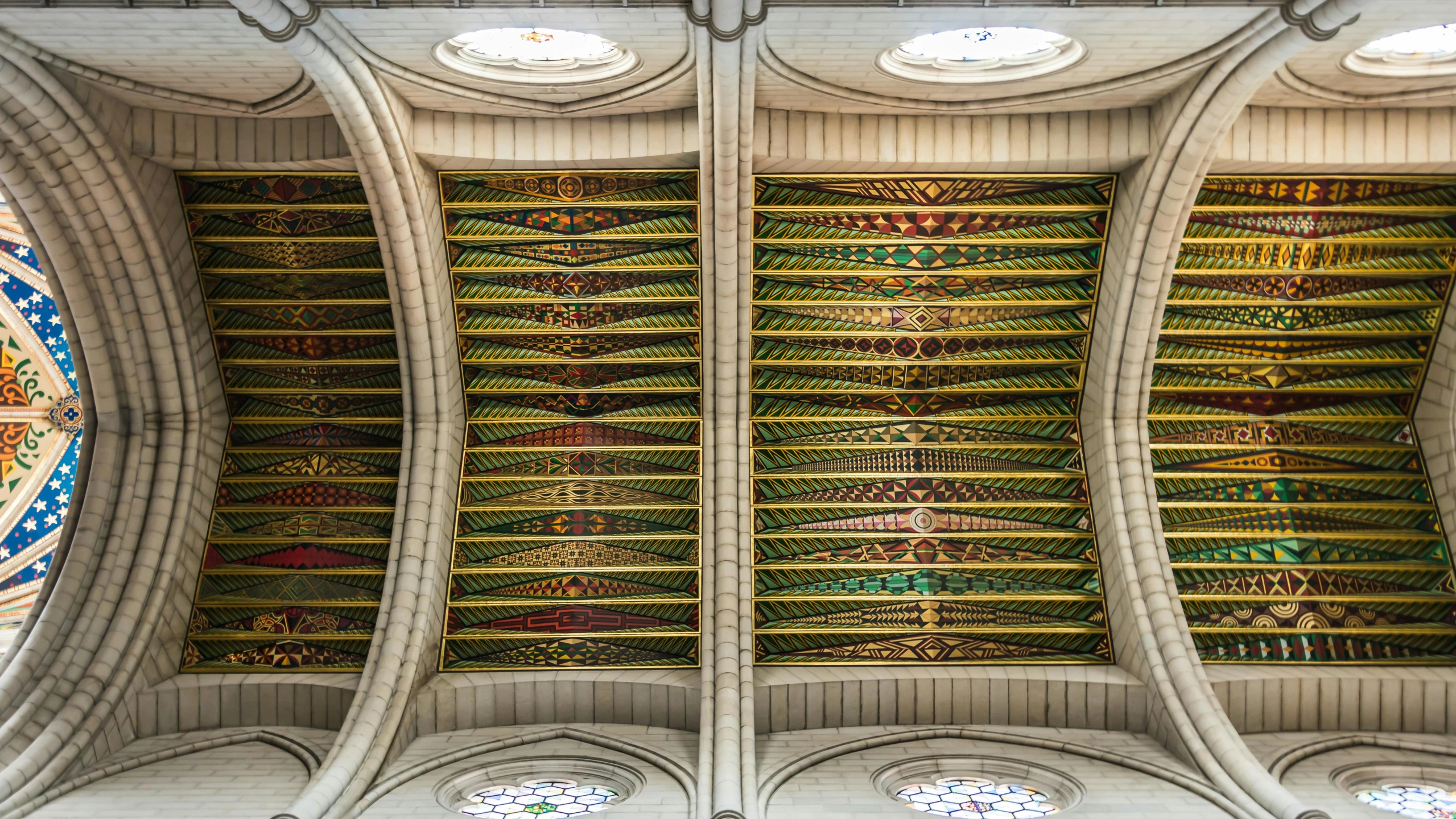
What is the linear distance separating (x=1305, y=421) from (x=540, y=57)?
885cm

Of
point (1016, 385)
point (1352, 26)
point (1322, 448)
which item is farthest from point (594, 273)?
point (1322, 448)

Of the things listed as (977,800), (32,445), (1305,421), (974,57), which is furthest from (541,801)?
(1305,421)

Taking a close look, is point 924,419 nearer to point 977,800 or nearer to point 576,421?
point 576,421

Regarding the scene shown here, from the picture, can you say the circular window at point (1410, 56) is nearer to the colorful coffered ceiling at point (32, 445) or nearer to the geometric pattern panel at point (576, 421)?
the geometric pattern panel at point (576, 421)

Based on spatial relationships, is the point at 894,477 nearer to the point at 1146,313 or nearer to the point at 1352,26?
the point at 1146,313

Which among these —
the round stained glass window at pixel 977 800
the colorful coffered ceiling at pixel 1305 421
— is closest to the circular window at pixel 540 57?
the colorful coffered ceiling at pixel 1305 421

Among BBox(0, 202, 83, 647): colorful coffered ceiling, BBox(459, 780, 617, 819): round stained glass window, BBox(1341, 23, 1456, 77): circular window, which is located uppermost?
BBox(1341, 23, 1456, 77): circular window

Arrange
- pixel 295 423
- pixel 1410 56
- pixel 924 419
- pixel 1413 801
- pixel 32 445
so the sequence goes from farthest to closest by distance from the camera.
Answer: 1. pixel 32 445
2. pixel 924 419
3. pixel 295 423
4. pixel 1413 801
5. pixel 1410 56

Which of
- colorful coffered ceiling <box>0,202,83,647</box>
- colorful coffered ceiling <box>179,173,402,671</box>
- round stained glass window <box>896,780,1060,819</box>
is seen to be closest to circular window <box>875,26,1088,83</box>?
colorful coffered ceiling <box>179,173,402,671</box>

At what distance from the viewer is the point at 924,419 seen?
42.9 feet

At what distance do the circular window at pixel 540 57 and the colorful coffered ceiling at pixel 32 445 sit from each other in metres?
6.35

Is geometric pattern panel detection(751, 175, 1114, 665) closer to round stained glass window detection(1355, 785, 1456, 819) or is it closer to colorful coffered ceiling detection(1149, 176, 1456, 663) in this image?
colorful coffered ceiling detection(1149, 176, 1456, 663)

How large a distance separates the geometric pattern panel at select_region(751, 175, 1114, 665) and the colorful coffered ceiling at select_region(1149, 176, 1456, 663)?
1.10 m

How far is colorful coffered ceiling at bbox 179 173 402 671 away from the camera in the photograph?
12.0m
